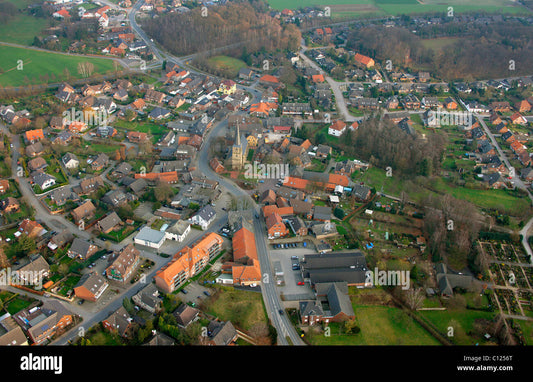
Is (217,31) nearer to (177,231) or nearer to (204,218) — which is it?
(204,218)

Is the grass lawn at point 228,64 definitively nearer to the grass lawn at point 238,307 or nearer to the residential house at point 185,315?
the grass lawn at point 238,307

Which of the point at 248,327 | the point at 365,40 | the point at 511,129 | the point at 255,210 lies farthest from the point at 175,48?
the point at 248,327

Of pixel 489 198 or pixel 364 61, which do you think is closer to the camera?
pixel 489 198

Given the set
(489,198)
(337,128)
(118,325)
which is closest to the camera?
(118,325)

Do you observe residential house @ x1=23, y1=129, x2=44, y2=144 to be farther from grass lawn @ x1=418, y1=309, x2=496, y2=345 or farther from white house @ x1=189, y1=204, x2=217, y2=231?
grass lawn @ x1=418, y1=309, x2=496, y2=345

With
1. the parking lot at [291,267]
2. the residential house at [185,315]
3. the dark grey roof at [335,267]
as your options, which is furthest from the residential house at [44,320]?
the dark grey roof at [335,267]

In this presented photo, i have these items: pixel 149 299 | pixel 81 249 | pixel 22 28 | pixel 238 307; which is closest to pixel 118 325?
pixel 149 299
